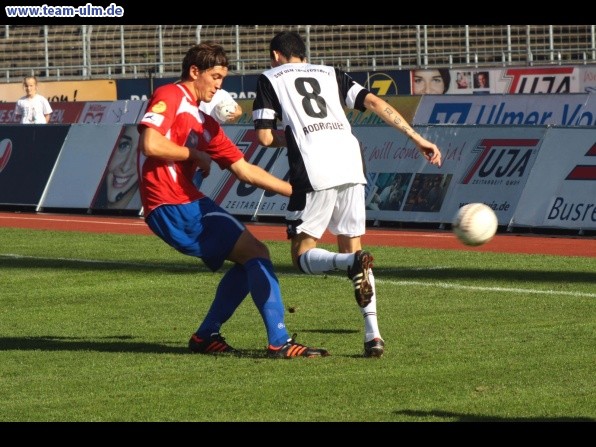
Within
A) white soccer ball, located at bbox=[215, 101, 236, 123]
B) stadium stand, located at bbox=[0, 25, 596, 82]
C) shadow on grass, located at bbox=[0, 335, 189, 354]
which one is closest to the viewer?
shadow on grass, located at bbox=[0, 335, 189, 354]

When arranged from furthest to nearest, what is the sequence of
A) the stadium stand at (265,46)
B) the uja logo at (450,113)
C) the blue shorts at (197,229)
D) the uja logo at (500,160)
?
1. the stadium stand at (265,46)
2. the uja logo at (450,113)
3. the uja logo at (500,160)
4. the blue shorts at (197,229)

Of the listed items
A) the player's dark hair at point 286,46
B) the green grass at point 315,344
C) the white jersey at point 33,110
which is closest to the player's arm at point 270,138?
the player's dark hair at point 286,46

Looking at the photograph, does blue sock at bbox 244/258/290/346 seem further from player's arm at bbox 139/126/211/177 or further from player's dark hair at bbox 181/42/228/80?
player's dark hair at bbox 181/42/228/80

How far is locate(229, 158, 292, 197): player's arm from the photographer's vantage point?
351 inches

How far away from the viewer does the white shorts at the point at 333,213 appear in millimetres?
9297

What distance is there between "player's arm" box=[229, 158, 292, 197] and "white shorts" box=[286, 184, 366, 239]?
0.30 metres

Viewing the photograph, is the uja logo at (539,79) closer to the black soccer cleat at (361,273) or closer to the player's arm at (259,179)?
the player's arm at (259,179)

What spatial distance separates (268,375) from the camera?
27.6 ft

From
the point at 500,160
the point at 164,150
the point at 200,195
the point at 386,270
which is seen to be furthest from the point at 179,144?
the point at 500,160

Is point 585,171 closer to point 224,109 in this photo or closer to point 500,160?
point 500,160

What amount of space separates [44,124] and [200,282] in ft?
39.6

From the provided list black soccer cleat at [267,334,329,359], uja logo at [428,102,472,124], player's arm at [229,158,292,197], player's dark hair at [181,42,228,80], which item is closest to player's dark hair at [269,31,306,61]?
player's dark hair at [181,42,228,80]

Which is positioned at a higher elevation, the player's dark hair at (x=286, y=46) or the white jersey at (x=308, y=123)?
the player's dark hair at (x=286, y=46)

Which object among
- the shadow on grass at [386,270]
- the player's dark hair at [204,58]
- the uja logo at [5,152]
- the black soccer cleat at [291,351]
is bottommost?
the uja logo at [5,152]
